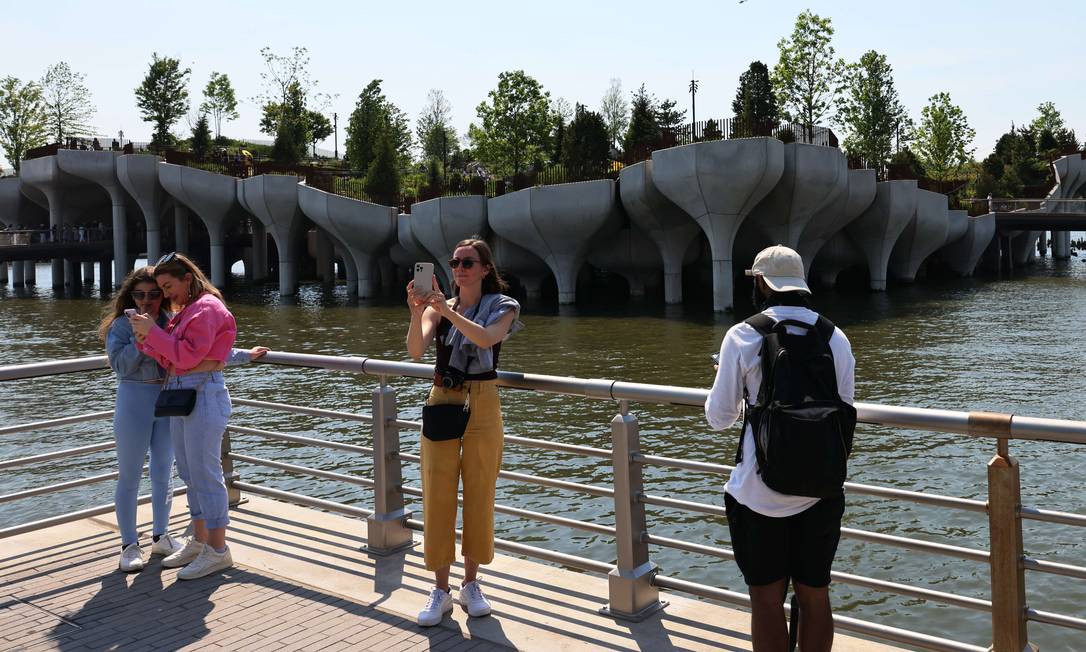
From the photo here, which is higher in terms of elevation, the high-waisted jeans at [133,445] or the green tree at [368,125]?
the green tree at [368,125]

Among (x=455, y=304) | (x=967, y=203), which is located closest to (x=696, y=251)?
(x=967, y=203)

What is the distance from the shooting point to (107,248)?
6022cm

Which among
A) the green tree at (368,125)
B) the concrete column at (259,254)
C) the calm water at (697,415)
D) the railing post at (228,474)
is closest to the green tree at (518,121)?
the green tree at (368,125)

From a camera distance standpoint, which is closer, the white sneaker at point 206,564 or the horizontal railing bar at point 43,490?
the white sneaker at point 206,564

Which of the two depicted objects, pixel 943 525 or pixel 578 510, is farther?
pixel 578 510

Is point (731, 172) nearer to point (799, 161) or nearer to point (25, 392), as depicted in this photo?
point (799, 161)

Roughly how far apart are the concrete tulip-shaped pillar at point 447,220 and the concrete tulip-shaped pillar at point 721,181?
10598mm

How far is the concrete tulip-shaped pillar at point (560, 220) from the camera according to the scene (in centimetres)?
3853

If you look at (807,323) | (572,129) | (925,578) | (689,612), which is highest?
(572,129)

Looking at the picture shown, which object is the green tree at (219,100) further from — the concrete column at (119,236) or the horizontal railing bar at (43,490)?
the horizontal railing bar at (43,490)

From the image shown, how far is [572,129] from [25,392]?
31.8 m

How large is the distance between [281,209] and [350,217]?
4.30 m

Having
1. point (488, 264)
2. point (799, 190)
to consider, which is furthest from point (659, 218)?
point (488, 264)

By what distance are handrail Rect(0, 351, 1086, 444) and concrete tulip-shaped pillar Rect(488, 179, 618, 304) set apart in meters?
32.8
